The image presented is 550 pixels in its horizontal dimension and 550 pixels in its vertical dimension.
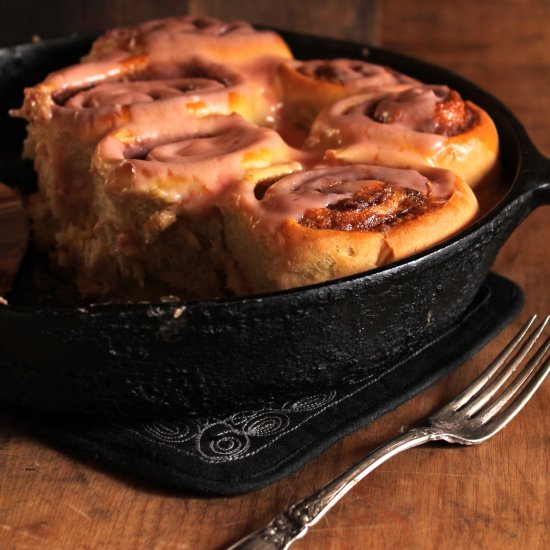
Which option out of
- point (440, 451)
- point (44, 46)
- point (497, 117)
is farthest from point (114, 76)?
point (440, 451)

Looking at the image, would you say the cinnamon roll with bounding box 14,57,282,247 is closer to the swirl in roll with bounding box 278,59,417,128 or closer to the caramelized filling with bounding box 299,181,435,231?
the swirl in roll with bounding box 278,59,417,128

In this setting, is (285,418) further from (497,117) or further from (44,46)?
(44,46)

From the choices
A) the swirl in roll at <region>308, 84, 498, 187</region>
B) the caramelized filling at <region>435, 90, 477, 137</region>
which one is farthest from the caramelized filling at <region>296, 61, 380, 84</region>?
the caramelized filling at <region>435, 90, 477, 137</region>

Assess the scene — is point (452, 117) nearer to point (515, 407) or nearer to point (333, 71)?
point (333, 71)

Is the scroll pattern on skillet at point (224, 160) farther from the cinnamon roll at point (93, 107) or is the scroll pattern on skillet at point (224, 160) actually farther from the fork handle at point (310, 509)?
the fork handle at point (310, 509)

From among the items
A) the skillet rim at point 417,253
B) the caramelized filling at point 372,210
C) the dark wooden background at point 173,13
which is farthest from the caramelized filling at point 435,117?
the dark wooden background at point 173,13
